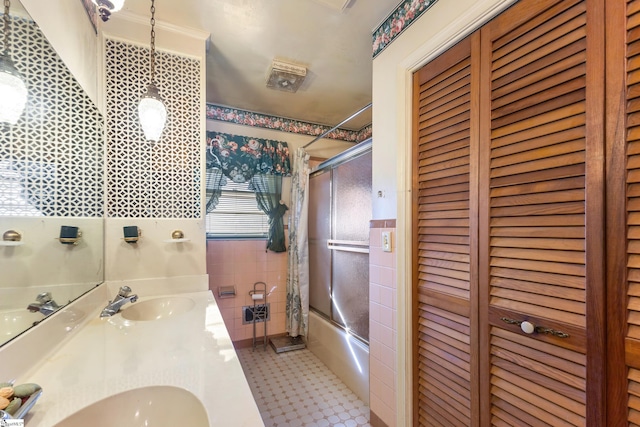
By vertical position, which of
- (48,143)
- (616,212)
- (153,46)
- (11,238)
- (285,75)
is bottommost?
(11,238)

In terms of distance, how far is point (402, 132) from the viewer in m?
1.44

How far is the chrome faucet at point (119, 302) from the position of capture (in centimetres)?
128

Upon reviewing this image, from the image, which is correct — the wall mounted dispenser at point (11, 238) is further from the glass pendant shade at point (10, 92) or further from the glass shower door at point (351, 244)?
the glass shower door at point (351, 244)

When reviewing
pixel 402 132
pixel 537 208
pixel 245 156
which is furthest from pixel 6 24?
pixel 245 156

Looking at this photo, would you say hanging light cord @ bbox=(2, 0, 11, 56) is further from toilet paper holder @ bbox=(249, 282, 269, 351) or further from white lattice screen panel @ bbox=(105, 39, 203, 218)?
toilet paper holder @ bbox=(249, 282, 269, 351)

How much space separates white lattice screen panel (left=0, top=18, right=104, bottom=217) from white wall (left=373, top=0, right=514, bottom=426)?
1504 mm

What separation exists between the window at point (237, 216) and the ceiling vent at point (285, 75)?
1062mm

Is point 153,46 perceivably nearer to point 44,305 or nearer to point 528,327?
point 44,305

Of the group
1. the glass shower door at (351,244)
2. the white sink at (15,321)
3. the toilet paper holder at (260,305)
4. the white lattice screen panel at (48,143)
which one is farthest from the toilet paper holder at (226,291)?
the white sink at (15,321)

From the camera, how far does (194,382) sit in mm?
715

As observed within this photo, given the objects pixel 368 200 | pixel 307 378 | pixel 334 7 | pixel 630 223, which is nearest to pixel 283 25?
pixel 334 7

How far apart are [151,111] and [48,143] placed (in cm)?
41

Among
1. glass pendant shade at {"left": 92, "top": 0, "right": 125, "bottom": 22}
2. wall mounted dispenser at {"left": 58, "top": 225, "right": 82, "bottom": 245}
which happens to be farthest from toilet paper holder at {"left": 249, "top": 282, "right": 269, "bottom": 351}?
glass pendant shade at {"left": 92, "top": 0, "right": 125, "bottom": 22}

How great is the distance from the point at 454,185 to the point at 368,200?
2.86ft
